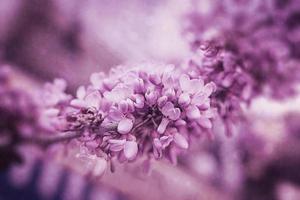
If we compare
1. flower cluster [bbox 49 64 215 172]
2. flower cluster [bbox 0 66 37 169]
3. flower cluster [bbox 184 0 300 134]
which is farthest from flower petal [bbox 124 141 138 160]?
flower cluster [bbox 0 66 37 169]

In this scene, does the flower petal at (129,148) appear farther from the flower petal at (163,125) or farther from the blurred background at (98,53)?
the blurred background at (98,53)

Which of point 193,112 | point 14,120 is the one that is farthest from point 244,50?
point 14,120

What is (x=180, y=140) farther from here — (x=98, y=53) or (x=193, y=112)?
(x=98, y=53)


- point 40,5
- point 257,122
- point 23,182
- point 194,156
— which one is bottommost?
point 23,182

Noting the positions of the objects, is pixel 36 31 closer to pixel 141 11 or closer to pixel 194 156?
pixel 141 11

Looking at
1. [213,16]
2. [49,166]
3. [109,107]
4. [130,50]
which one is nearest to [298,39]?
[213,16]

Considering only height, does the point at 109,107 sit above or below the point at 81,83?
below
